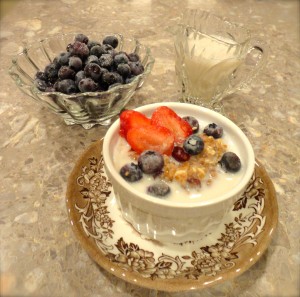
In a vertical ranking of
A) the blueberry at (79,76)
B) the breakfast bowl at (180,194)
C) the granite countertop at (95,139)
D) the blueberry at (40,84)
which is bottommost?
the granite countertop at (95,139)

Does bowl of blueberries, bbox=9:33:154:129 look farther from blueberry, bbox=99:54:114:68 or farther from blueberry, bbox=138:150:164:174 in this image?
blueberry, bbox=138:150:164:174

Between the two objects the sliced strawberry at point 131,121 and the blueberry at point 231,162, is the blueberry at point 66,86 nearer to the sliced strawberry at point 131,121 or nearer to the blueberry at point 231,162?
the sliced strawberry at point 131,121

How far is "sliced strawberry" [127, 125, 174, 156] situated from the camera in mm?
672

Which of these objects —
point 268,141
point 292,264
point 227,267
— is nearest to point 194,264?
point 227,267

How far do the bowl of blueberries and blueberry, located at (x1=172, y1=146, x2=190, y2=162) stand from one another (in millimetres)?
285

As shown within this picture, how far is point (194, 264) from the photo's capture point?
2.12 feet

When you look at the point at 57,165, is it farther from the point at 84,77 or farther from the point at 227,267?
the point at 227,267

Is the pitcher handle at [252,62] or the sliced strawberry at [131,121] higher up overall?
the sliced strawberry at [131,121]

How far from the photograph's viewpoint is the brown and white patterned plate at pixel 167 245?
61 cm

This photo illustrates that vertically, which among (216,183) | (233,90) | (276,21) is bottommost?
(276,21)

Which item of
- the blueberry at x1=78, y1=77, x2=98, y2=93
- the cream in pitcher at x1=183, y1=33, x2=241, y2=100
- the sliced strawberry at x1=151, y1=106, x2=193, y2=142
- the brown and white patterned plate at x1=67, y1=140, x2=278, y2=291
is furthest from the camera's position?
the cream in pitcher at x1=183, y1=33, x2=241, y2=100

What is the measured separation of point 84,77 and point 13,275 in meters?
0.49

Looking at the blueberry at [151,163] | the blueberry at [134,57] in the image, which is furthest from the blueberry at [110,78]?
the blueberry at [151,163]

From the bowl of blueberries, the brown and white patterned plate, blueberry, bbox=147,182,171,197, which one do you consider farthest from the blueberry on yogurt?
the bowl of blueberries
